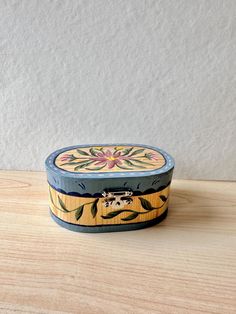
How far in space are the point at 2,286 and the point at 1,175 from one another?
263 millimetres

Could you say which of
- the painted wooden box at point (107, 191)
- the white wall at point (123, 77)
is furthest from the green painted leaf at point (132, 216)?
the white wall at point (123, 77)

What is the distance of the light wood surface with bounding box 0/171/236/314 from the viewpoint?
0.26 m

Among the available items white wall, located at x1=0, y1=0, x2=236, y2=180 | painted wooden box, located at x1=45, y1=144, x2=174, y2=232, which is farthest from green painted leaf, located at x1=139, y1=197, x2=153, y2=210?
white wall, located at x1=0, y1=0, x2=236, y2=180

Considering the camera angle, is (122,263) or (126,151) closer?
(122,263)

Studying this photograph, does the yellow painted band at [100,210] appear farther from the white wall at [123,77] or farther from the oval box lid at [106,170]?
the white wall at [123,77]

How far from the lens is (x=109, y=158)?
0.40 meters

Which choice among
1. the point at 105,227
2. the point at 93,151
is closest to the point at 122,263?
the point at 105,227

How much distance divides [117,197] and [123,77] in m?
0.19

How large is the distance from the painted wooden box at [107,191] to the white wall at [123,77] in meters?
0.10

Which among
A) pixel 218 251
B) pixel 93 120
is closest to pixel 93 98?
pixel 93 120

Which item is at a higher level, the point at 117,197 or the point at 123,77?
the point at 123,77

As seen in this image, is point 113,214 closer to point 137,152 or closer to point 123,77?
point 137,152

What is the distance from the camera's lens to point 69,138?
49 centimetres

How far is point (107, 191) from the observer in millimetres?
346
